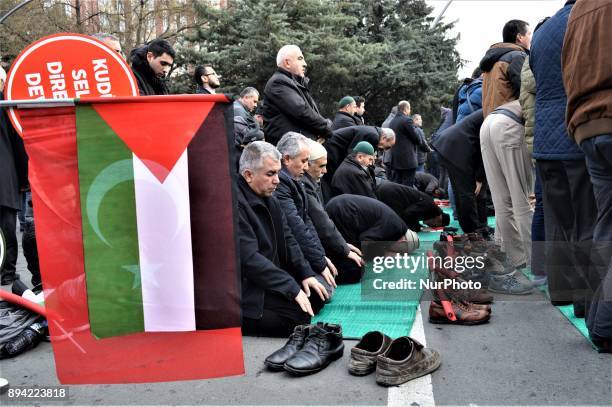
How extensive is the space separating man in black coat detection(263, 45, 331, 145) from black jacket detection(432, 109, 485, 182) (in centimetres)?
122

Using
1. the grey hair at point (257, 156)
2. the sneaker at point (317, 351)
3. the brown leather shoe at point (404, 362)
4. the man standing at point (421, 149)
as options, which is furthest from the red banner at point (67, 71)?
the man standing at point (421, 149)

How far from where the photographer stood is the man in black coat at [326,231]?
537 centimetres

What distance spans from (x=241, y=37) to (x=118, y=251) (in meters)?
20.2

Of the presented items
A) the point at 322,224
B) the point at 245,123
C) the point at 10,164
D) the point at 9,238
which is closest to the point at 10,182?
the point at 10,164

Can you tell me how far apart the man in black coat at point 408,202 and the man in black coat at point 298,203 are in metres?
2.72

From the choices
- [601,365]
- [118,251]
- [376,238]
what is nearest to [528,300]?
[601,365]

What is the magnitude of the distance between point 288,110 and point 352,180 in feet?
3.61

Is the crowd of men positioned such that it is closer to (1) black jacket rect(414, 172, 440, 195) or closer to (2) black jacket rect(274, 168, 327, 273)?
(2) black jacket rect(274, 168, 327, 273)

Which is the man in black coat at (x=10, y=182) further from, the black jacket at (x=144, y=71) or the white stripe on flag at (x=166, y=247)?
the white stripe on flag at (x=166, y=247)

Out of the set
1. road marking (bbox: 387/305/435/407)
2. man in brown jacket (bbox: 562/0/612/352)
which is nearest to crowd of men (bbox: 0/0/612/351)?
man in brown jacket (bbox: 562/0/612/352)

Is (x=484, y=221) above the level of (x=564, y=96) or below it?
below

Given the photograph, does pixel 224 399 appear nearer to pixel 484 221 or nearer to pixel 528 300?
pixel 528 300

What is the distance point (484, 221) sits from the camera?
22.0 ft

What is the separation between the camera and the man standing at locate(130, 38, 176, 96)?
4961 mm
